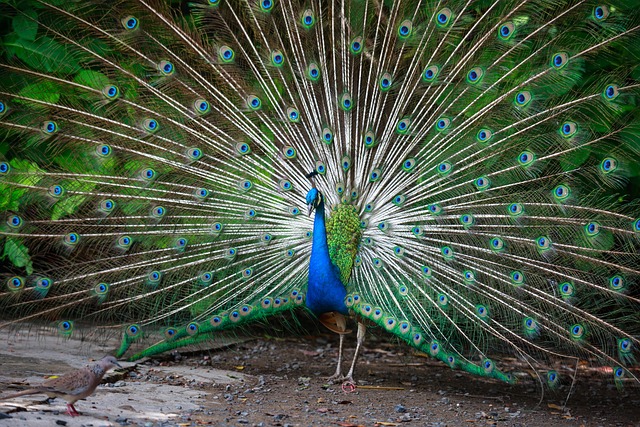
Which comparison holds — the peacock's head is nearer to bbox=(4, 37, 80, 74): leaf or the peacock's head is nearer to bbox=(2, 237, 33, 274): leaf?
bbox=(4, 37, 80, 74): leaf

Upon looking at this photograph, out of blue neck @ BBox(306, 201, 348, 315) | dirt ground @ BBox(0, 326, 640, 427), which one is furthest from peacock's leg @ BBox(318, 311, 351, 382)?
blue neck @ BBox(306, 201, 348, 315)

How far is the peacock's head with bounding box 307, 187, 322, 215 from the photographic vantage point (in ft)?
17.5

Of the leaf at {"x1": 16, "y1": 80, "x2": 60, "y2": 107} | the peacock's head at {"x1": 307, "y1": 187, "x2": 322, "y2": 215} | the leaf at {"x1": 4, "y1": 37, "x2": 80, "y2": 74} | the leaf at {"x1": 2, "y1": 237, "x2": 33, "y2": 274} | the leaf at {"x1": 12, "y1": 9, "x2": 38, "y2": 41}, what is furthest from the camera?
the leaf at {"x1": 12, "y1": 9, "x2": 38, "y2": 41}

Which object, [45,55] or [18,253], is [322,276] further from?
[45,55]

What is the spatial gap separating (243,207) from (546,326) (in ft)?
7.41

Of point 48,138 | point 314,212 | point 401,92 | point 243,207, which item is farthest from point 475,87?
point 48,138

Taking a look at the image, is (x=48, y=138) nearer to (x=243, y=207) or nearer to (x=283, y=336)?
(x=243, y=207)

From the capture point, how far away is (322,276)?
18.3 ft

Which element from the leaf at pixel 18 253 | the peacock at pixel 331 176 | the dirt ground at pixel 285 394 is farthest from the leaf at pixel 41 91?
the dirt ground at pixel 285 394

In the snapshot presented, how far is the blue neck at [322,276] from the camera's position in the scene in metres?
5.57

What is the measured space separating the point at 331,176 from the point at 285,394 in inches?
62.9

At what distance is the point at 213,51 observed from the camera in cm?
571

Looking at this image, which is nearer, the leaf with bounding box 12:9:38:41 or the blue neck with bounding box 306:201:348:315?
the blue neck with bounding box 306:201:348:315

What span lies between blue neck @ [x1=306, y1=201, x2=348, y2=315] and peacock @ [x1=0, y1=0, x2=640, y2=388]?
1 centimetres
